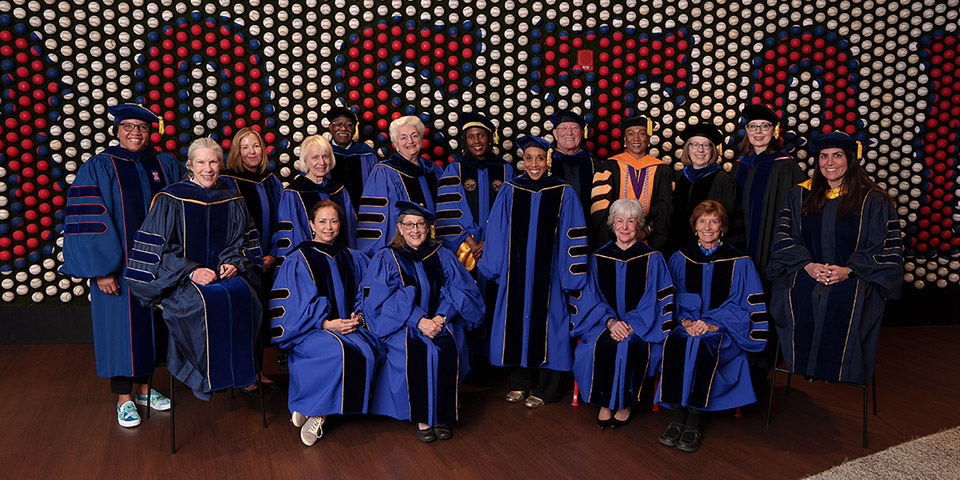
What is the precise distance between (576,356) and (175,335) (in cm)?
227

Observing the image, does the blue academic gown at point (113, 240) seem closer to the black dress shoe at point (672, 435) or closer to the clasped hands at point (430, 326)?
A: the clasped hands at point (430, 326)

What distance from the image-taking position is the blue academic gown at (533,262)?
389 cm

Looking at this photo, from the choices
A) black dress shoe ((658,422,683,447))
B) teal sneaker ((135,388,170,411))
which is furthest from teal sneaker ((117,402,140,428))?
black dress shoe ((658,422,683,447))

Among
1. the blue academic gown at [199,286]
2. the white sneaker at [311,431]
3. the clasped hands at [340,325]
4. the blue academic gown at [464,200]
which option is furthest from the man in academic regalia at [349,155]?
the white sneaker at [311,431]

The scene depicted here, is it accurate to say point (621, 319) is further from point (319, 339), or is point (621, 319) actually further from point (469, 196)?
point (319, 339)

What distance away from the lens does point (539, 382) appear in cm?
402

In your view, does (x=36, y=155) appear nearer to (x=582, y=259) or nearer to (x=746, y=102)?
(x=582, y=259)

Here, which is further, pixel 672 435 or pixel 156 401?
pixel 156 401

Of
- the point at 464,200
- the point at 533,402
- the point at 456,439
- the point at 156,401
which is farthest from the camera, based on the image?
the point at 464,200

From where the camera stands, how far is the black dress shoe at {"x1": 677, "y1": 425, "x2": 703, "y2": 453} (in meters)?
3.27

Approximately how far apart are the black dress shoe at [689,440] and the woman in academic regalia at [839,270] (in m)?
0.72

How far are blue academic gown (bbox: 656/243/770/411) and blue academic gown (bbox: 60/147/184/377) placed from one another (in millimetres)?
3035

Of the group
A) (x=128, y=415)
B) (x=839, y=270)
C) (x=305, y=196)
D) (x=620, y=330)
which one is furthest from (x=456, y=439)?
(x=839, y=270)

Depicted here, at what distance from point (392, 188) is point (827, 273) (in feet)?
8.76
